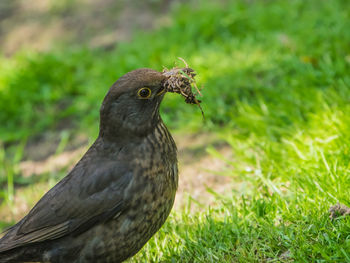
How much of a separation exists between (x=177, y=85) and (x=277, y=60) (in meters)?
2.71

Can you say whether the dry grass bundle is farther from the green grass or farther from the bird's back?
the green grass

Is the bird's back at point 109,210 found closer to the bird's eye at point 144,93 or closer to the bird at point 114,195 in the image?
the bird at point 114,195

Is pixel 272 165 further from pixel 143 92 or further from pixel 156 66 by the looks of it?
pixel 156 66

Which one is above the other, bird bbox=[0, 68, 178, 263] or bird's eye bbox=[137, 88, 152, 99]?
bird's eye bbox=[137, 88, 152, 99]

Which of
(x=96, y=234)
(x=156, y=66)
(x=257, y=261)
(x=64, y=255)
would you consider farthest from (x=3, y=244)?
(x=156, y=66)

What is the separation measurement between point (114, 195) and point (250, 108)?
210cm

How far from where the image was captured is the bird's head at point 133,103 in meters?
3.02

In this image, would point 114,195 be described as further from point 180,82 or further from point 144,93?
point 180,82

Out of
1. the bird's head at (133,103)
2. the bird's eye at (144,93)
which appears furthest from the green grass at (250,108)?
the bird's eye at (144,93)

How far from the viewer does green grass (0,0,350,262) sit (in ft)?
10.2

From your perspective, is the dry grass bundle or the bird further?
the dry grass bundle

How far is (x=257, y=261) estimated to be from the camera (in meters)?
2.88

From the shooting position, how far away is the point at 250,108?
4.67 metres

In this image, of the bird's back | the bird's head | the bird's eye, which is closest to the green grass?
the bird's back
